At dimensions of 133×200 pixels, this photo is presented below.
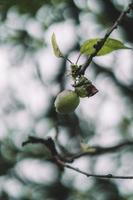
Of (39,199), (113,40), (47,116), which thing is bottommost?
(113,40)

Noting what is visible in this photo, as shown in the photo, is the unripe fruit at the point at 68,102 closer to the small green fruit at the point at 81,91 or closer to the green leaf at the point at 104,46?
the small green fruit at the point at 81,91

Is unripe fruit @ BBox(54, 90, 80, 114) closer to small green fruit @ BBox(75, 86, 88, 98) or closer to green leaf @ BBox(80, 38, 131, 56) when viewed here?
small green fruit @ BBox(75, 86, 88, 98)

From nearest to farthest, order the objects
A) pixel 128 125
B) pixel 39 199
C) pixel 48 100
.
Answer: pixel 48 100 → pixel 128 125 → pixel 39 199

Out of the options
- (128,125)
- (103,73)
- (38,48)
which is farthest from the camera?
(128,125)

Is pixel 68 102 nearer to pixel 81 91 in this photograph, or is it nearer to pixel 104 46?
pixel 81 91

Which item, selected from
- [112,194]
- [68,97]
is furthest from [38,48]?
[68,97]

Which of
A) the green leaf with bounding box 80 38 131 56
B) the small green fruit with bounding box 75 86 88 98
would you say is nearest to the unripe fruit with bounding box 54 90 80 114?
the small green fruit with bounding box 75 86 88 98

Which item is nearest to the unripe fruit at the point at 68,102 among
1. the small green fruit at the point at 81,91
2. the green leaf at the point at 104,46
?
the small green fruit at the point at 81,91

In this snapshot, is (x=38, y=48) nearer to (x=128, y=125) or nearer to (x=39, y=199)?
(x=128, y=125)

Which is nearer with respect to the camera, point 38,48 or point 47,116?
point 38,48
